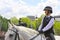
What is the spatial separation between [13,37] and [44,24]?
1160 mm

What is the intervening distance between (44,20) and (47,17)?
0.16 m

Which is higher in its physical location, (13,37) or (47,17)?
(47,17)

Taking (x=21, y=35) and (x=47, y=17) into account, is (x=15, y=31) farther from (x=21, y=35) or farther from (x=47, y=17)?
(x=47, y=17)

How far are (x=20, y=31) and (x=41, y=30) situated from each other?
2.72ft

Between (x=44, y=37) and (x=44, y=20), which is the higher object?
(x=44, y=20)

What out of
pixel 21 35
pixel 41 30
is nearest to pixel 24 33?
pixel 21 35

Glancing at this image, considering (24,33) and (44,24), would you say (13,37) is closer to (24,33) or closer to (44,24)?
(24,33)

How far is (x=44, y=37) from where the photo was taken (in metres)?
9.30

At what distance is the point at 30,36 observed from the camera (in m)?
9.56

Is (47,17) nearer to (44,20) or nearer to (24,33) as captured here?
(44,20)

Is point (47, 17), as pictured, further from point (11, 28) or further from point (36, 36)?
point (11, 28)

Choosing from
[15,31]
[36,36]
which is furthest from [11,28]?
[36,36]

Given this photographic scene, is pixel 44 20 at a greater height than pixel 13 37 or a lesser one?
greater

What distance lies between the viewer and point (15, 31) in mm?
9539
